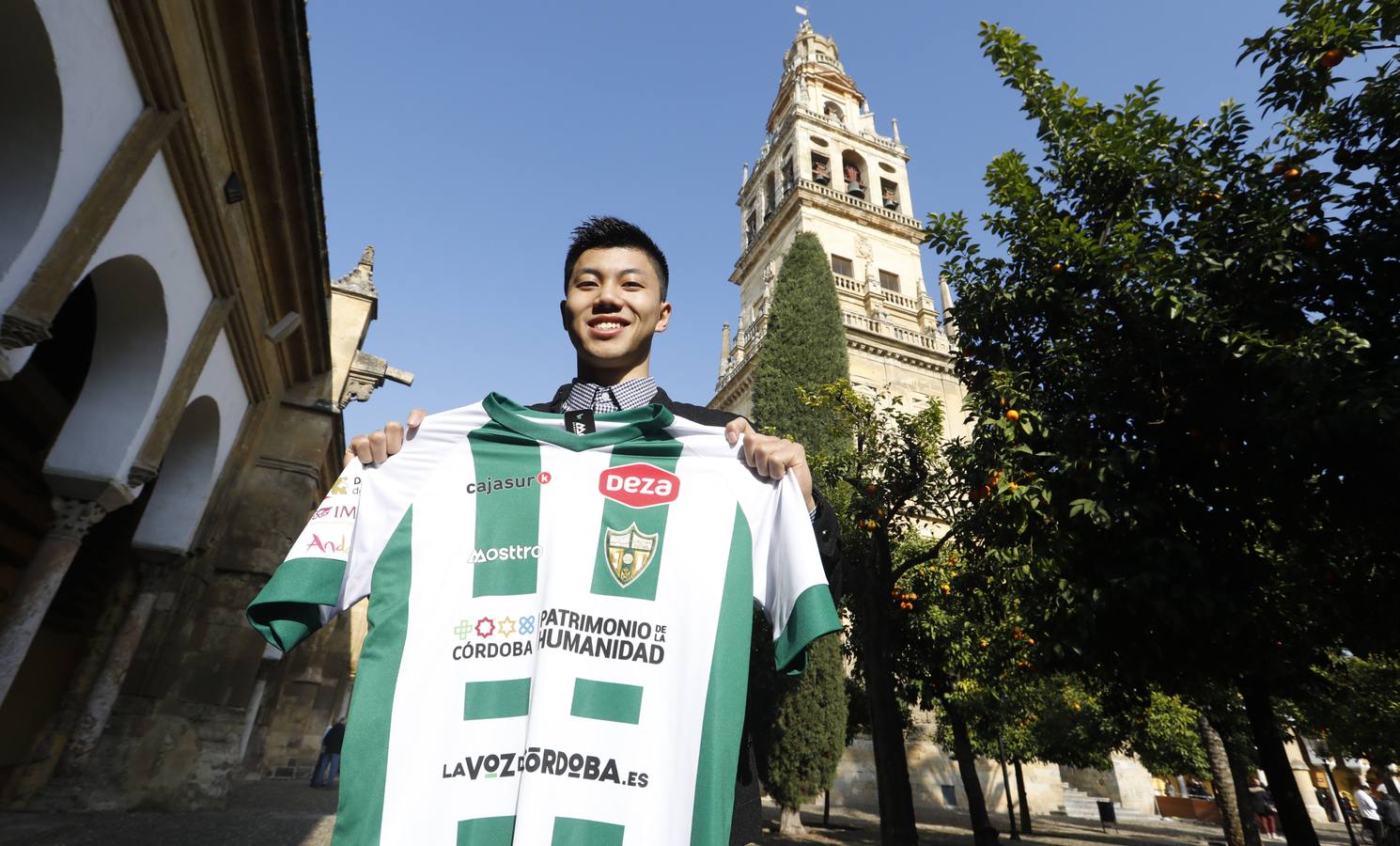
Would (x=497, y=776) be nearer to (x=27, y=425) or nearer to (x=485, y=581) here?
(x=485, y=581)

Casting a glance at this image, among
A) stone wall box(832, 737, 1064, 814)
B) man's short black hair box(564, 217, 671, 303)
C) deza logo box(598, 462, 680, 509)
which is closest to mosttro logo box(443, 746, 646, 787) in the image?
deza logo box(598, 462, 680, 509)

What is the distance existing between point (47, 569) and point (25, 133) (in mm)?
4116

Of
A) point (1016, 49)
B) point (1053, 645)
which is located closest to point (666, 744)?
point (1053, 645)

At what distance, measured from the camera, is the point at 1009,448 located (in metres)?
6.19

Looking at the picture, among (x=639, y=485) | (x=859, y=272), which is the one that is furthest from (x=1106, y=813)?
(x=639, y=485)

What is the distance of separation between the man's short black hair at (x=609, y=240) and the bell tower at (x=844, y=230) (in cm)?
2338

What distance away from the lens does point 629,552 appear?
2.37 meters

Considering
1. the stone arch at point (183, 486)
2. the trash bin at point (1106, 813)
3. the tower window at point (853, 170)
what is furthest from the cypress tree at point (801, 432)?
the tower window at point (853, 170)

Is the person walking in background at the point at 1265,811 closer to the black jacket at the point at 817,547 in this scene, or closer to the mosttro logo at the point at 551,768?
the black jacket at the point at 817,547

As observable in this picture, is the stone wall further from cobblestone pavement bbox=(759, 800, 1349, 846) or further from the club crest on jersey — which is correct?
the club crest on jersey

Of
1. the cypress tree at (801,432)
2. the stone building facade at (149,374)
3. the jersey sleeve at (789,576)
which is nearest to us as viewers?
the jersey sleeve at (789,576)

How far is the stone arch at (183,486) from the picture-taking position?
7930 mm

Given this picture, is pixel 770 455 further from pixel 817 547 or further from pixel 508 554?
pixel 508 554

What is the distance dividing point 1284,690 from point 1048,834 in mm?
15522
